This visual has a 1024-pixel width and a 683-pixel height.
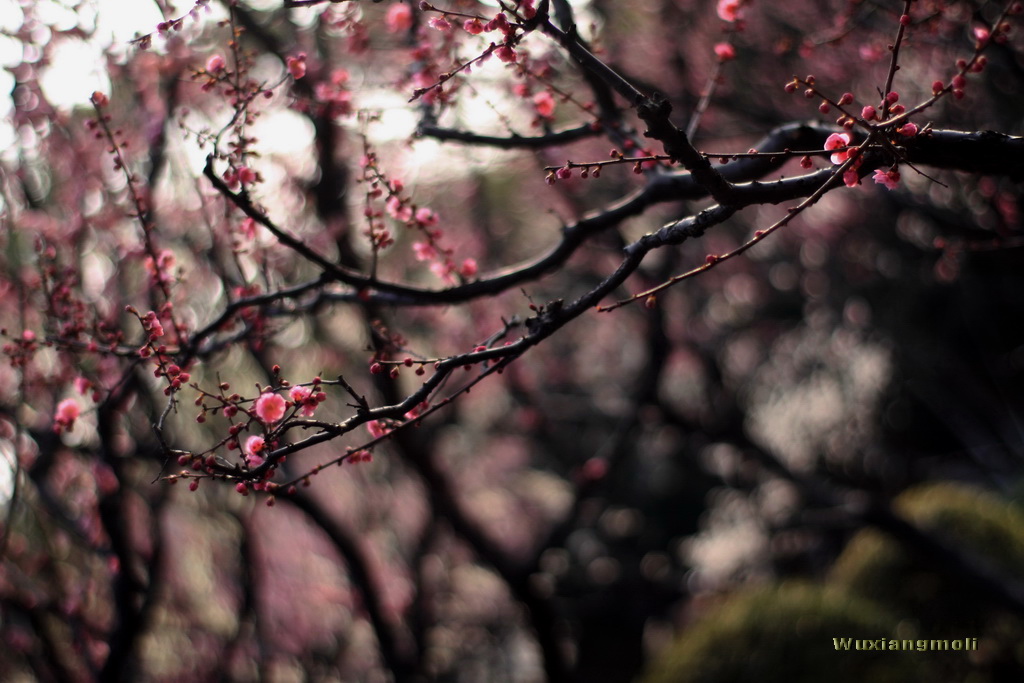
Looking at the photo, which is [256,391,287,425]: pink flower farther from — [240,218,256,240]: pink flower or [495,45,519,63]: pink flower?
[240,218,256,240]: pink flower

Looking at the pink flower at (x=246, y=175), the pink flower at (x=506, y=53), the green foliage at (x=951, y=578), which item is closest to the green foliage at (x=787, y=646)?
the green foliage at (x=951, y=578)

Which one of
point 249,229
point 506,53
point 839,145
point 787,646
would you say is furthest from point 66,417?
point 787,646

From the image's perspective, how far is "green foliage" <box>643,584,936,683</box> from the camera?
5199 mm

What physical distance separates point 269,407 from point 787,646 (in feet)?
14.4

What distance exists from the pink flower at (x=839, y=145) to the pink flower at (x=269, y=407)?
75.7 inches

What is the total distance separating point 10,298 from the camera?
283 inches

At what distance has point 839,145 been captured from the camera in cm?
238

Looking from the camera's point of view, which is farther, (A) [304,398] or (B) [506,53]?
(A) [304,398]

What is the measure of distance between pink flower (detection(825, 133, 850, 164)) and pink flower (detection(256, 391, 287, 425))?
192 centimetres

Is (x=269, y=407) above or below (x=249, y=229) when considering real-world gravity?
below

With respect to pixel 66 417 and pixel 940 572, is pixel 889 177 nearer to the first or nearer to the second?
pixel 66 417

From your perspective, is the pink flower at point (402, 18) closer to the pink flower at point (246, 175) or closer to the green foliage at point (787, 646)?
the pink flower at point (246, 175)

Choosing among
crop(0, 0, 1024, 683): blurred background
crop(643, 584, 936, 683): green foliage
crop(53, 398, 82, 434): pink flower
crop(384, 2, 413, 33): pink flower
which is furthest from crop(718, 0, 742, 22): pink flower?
crop(643, 584, 936, 683): green foliage

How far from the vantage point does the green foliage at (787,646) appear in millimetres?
5199
